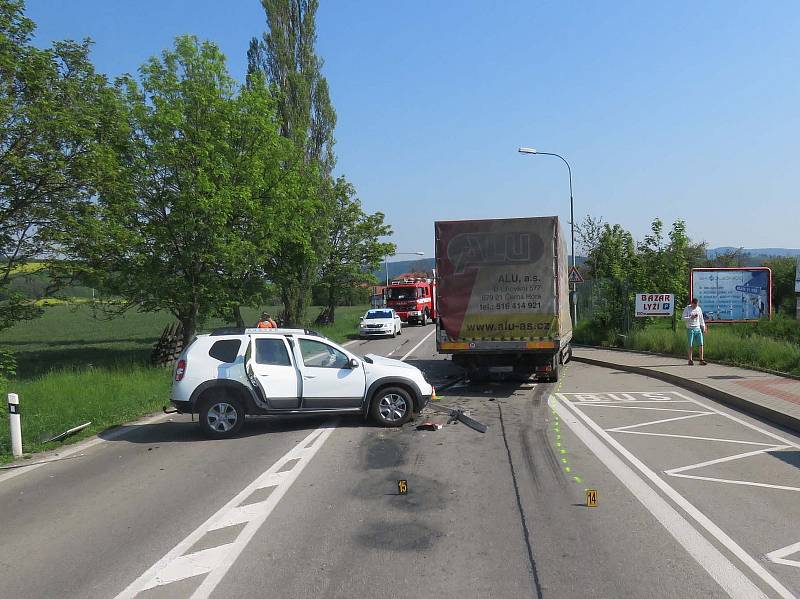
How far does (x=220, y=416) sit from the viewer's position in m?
10.2

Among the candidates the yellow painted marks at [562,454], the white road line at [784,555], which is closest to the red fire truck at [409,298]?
the yellow painted marks at [562,454]

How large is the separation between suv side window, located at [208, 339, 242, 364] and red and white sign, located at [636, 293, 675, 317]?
1618cm

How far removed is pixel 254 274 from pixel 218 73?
644 cm

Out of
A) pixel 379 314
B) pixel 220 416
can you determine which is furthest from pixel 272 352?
pixel 379 314

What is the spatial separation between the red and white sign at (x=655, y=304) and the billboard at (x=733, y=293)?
127cm

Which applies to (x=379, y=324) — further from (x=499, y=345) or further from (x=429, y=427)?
(x=429, y=427)

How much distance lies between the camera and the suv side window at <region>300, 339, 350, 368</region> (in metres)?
10.6

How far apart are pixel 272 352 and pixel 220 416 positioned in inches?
47.2

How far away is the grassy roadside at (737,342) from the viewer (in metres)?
16.1

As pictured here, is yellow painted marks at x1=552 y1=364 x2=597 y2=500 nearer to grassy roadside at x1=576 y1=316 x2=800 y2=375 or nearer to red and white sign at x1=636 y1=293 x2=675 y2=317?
grassy roadside at x1=576 y1=316 x2=800 y2=375

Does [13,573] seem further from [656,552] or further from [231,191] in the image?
[231,191]

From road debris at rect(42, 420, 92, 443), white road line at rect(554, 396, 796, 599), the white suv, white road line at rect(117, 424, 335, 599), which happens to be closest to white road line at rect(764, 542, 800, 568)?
white road line at rect(554, 396, 796, 599)

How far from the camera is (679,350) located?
20234 mm

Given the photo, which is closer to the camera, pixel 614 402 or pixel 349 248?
pixel 614 402
